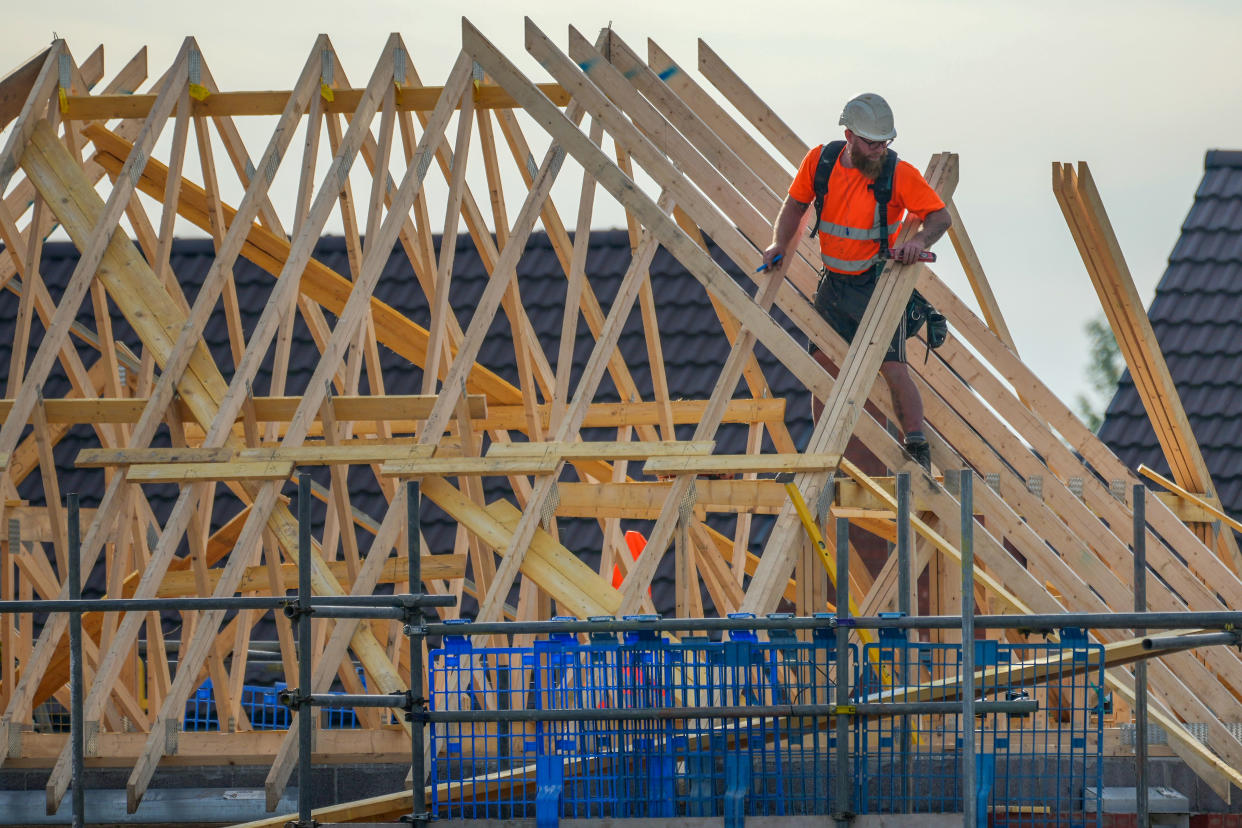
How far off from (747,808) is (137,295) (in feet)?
15.7

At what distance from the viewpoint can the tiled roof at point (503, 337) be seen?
16297 millimetres

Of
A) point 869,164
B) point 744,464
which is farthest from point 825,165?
point 744,464

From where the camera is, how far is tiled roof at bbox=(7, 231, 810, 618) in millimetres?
16297

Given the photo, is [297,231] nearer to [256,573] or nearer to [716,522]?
[256,573]

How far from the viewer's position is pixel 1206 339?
1565 cm

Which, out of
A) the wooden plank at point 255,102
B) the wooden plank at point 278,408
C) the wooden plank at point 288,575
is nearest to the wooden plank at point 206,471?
the wooden plank at point 278,408

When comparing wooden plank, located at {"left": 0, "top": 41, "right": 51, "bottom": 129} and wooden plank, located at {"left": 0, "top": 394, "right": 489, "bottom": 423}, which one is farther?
wooden plank, located at {"left": 0, "top": 41, "right": 51, "bottom": 129}

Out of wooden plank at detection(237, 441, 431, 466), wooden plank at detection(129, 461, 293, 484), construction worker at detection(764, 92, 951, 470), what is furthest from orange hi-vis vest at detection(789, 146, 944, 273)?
wooden plank at detection(129, 461, 293, 484)

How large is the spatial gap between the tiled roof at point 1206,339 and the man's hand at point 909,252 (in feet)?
21.8

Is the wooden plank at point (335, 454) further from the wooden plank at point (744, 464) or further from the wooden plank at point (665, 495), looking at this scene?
the wooden plank at point (744, 464)

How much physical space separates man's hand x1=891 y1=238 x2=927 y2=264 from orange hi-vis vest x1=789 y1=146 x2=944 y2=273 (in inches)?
10.5

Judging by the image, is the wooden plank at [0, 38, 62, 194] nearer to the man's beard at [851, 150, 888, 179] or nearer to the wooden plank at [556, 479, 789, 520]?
the wooden plank at [556, 479, 789, 520]

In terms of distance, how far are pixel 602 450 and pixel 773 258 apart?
138 cm

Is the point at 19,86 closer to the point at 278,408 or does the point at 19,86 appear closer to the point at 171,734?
the point at 278,408
